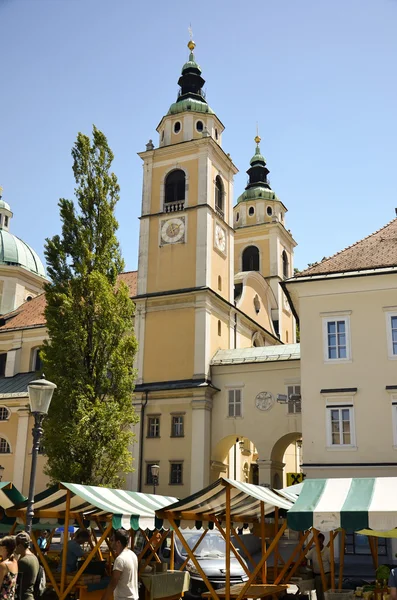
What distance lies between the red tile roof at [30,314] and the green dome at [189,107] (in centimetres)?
1118

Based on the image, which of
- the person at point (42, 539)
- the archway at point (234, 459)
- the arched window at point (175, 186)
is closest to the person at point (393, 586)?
the person at point (42, 539)

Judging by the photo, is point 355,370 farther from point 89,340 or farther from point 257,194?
point 257,194

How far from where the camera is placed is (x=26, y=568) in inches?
328

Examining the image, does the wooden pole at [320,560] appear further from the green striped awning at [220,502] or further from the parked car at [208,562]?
the parked car at [208,562]

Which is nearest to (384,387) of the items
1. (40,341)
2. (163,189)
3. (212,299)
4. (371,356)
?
(371,356)

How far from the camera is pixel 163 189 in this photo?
1511 inches

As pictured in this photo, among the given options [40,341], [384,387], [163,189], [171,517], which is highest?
[163,189]

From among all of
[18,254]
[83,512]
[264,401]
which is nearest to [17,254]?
[18,254]

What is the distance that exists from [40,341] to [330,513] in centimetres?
3472

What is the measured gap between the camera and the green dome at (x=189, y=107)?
131 ft

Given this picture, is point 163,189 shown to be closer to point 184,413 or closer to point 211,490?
point 184,413

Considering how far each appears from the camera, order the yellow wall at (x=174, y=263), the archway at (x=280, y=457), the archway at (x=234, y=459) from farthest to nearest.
→ the yellow wall at (x=174, y=263) → the archway at (x=234, y=459) → the archway at (x=280, y=457)

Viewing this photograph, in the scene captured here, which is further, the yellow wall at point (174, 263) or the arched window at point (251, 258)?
the arched window at point (251, 258)

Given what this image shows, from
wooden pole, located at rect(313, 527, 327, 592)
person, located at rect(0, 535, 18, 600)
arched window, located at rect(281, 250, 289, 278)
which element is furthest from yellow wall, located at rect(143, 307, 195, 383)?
person, located at rect(0, 535, 18, 600)
